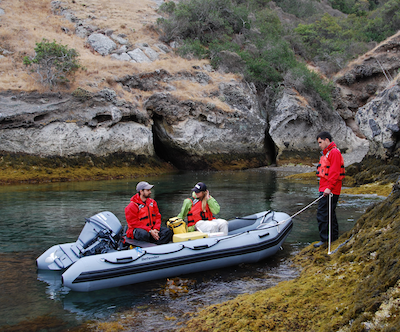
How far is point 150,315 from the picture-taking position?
3.89 m

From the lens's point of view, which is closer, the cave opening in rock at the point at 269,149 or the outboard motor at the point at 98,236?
the outboard motor at the point at 98,236

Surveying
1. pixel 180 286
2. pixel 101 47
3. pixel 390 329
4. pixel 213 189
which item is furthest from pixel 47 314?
pixel 101 47

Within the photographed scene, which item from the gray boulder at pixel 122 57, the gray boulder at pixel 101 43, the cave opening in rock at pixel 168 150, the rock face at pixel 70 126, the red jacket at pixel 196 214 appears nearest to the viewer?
the red jacket at pixel 196 214

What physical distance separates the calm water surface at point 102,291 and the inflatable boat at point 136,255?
15 centimetres

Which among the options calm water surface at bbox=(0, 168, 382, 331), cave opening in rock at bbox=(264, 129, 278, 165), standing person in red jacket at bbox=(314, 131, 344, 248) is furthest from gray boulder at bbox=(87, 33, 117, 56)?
standing person in red jacket at bbox=(314, 131, 344, 248)

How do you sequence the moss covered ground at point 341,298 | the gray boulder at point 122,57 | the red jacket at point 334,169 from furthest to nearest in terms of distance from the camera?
the gray boulder at point 122,57 < the red jacket at point 334,169 < the moss covered ground at point 341,298

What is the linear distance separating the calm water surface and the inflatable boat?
154mm

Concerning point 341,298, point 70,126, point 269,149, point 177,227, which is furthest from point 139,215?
point 269,149

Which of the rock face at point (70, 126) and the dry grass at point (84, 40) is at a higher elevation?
the dry grass at point (84, 40)

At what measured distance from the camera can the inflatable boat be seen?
4.65m

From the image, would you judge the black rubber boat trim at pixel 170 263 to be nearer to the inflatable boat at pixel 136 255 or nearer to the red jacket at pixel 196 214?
the inflatable boat at pixel 136 255

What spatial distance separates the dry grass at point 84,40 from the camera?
770 inches

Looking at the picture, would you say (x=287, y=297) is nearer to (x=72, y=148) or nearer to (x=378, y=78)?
(x=72, y=148)

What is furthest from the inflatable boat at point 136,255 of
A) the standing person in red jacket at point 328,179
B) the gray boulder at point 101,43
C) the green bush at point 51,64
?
the gray boulder at point 101,43
